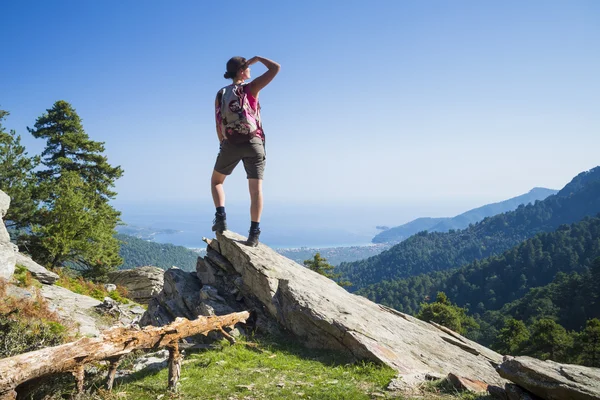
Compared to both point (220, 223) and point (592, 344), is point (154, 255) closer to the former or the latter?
point (592, 344)

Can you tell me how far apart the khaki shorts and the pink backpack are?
16 cm

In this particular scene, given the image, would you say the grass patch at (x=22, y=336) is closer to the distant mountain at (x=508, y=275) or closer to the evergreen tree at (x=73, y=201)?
the evergreen tree at (x=73, y=201)

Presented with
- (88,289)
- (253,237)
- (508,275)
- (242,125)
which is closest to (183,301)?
(253,237)

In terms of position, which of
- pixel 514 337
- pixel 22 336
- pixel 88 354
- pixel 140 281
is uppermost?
pixel 88 354

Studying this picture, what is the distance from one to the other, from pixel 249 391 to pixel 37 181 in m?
31.2

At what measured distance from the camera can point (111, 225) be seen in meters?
30.2

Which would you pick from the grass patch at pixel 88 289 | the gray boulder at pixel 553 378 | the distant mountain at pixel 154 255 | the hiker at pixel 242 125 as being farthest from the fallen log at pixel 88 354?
the distant mountain at pixel 154 255

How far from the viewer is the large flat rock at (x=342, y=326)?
735 centimetres

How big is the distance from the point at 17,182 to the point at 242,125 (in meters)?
29.2

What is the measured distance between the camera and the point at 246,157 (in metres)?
7.85

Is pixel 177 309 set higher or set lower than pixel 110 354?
lower

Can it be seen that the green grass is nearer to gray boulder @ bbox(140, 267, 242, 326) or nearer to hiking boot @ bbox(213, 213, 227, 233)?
gray boulder @ bbox(140, 267, 242, 326)

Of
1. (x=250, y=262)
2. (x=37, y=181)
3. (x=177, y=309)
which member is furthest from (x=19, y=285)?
(x=37, y=181)

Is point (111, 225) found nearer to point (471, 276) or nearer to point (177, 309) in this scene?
point (177, 309)
